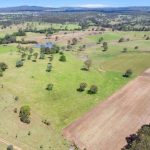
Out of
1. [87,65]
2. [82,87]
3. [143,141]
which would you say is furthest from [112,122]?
[87,65]

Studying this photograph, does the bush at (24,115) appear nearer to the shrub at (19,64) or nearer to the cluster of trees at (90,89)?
the cluster of trees at (90,89)

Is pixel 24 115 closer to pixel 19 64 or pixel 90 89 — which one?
pixel 90 89

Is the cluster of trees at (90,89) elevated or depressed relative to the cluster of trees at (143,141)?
depressed

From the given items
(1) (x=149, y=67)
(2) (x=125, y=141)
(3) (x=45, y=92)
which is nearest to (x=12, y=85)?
(3) (x=45, y=92)

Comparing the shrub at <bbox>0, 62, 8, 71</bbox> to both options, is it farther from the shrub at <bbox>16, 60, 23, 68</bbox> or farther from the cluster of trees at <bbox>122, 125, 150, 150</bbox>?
the cluster of trees at <bbox>122, 125, 150, 150</bbox>

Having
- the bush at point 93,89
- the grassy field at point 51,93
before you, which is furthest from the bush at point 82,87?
the bush at point 93,89

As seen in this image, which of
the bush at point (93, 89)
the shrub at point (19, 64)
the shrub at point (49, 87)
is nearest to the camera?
the shrub at point (49, 87)

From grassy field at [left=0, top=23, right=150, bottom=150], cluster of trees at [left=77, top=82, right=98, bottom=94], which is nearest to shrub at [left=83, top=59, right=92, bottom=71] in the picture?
grassy field at [left=0, top=23, right=150, bottom=150]
